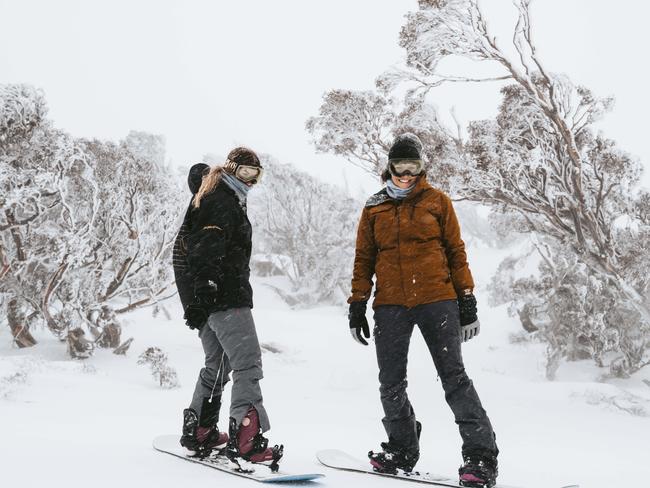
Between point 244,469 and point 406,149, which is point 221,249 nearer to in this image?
point 244,469

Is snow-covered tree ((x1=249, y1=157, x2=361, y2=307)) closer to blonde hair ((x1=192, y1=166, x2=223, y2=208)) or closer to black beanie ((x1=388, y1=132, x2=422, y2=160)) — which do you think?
black beanie ((x1=388, y1=132, x2=422, y2=160))

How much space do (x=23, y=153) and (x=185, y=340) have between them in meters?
6.87

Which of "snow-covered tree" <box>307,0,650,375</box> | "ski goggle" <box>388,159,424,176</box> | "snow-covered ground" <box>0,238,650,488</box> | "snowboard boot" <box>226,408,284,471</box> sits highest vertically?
"snow-covered tree" <box>307,0,650,375</box>

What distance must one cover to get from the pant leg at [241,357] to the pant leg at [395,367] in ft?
2.40

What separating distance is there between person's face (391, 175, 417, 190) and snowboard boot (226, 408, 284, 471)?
1.54m

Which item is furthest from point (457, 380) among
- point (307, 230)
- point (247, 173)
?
point (307, 230)

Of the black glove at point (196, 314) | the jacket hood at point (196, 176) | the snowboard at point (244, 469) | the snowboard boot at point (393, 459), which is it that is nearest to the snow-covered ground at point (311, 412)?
the snowboard at point (244, 469)

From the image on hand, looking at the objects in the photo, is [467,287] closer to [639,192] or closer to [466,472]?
[466,472]

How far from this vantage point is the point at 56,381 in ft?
29.2

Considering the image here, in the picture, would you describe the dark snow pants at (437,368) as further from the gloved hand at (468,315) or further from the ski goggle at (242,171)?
the ski goggle at (242,171)

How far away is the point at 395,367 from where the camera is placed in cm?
320

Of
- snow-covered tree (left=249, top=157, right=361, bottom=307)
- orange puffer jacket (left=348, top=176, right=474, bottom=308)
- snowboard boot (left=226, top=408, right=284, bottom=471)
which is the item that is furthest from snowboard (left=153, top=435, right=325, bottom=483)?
snow-covered tree (left=249, top=157, right=361, bottom=307)

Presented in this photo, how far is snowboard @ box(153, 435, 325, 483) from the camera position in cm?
264

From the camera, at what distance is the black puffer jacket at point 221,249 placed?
9.75 feet
